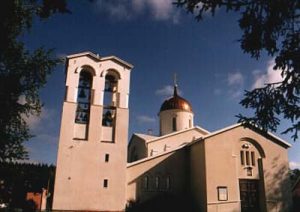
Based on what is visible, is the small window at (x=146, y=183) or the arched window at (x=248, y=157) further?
the arched window at (x=248, y=157)

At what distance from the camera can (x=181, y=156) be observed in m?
25.6

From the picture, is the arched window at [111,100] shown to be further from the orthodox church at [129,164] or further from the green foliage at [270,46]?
the green foliage at [270,46]

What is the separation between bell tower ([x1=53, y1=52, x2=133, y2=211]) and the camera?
19.4 metres

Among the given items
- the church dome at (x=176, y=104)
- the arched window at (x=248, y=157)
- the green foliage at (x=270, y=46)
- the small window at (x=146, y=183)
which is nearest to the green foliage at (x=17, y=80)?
the green foliage at (x=270, y=46)

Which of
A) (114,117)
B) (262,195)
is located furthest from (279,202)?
(114,117)

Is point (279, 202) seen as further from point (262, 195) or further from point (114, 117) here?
point (114, 117)

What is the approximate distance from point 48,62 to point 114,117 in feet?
32.9

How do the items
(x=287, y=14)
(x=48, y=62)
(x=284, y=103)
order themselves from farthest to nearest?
1. (x=48, y=62)
2. (x=284, y=103)
3. (x=287, y=14)

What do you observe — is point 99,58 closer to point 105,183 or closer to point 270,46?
point 105,183

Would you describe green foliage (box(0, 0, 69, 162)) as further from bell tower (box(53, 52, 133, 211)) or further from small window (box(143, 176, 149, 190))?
small window (box(143, 176, 149, 190))

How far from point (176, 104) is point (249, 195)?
12.9 metres

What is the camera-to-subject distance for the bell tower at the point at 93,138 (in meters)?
19.4

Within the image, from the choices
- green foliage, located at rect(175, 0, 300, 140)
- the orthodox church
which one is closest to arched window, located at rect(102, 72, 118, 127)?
the orthodox church

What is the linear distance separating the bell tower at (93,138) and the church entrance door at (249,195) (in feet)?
32.0
